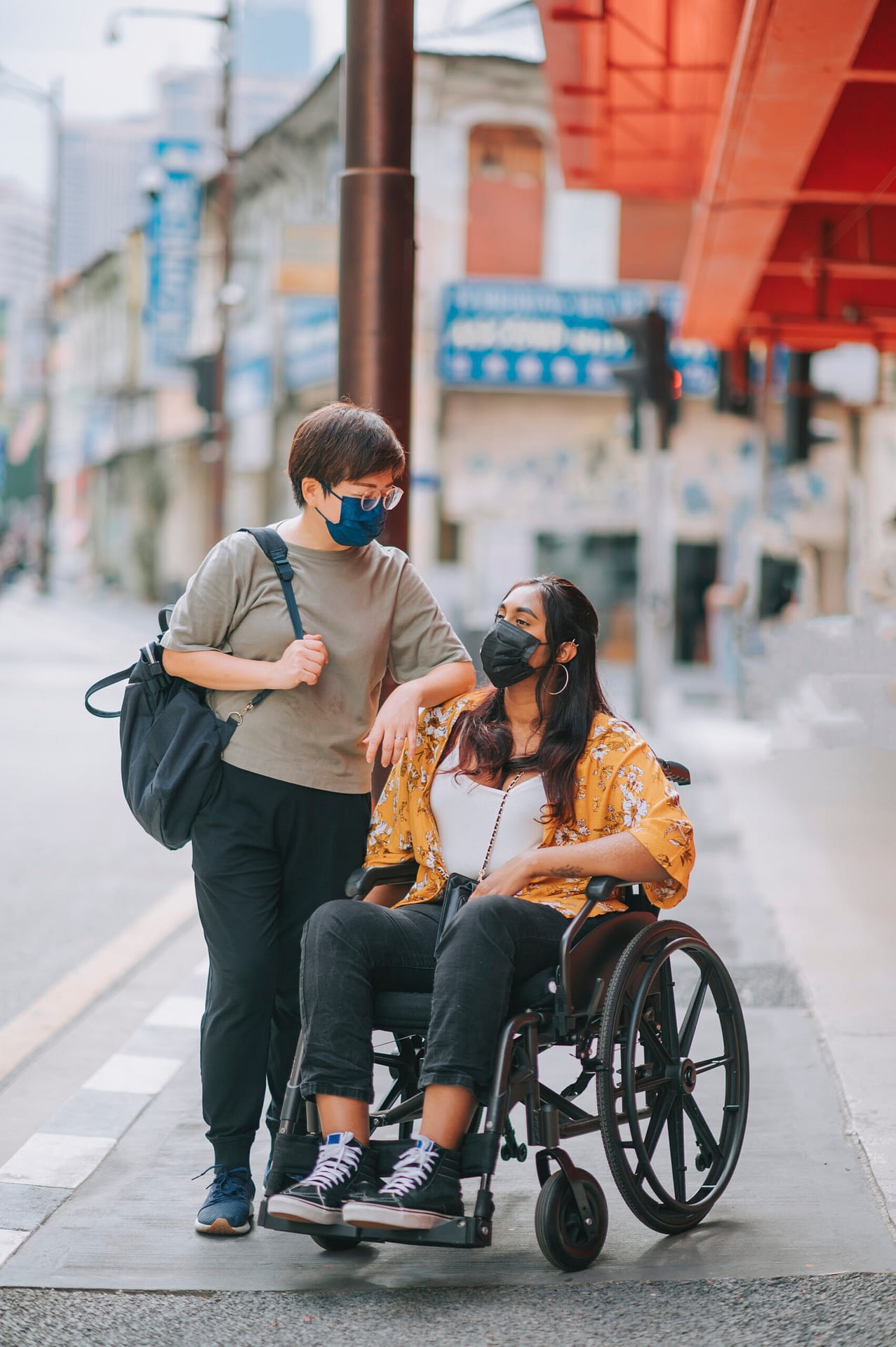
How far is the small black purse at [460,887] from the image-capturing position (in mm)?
3818

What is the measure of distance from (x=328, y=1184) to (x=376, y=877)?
0.75m

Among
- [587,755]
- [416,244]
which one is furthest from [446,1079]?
[416,244]

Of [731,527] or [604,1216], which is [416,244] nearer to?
[604,1216]

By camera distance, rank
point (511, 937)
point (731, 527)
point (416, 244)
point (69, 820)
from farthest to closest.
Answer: point (731, 527), point (69, 820), point (416, 244), point (511, 937)

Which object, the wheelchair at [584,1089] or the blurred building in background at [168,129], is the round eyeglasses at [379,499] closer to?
the wheelchair at [584,1089]

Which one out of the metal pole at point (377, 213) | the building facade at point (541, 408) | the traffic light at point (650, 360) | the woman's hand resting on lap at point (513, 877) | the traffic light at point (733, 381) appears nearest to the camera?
the woman's hand resting on lap at point (513, 877)

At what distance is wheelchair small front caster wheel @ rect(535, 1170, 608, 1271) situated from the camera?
140 inches

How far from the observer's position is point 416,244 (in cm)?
554

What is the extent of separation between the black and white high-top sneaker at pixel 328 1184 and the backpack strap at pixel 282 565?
1.11 m

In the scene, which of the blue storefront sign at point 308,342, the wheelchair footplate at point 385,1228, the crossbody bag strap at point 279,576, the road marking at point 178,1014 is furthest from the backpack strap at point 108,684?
the blue storefront sign at point 308,342

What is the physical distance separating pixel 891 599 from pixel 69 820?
6065 mm

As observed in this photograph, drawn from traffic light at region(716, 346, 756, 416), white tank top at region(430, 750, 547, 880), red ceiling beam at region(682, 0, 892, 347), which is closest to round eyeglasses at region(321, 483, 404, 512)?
white tank top at region(430, 750, 547, 880)

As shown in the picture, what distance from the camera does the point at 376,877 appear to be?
3949 millimetres

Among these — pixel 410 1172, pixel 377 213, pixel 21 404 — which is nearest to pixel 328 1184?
pixel 410 1172
